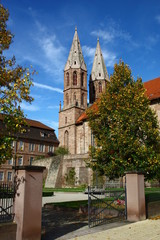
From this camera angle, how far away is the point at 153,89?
34.3 m

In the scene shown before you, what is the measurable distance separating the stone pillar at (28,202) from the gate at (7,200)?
13cm

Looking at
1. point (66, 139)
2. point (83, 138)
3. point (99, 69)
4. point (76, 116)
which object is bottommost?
point (83, 138)

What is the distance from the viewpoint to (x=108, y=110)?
16.1 metres

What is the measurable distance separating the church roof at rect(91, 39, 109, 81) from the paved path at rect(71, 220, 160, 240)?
5615 cm

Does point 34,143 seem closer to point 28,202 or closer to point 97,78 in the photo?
point 97,78

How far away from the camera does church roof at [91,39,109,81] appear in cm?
6275

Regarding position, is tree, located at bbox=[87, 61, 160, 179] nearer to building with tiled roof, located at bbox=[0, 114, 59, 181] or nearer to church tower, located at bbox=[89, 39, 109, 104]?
building with tiled roof, located at bbox=[0, 114, 59, 181]

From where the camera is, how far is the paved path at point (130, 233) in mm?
6613

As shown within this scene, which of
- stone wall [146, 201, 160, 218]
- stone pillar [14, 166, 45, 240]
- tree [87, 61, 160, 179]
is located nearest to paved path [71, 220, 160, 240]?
stone pillar [14, 166, 45, 240]

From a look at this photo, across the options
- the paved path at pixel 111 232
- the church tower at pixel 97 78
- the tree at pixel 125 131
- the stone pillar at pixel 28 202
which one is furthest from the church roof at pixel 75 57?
the stone pillar at pixel 28 202

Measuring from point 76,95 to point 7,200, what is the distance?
49946mm

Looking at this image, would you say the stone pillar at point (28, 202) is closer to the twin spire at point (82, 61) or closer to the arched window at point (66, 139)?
the arched window at point (66, 139)

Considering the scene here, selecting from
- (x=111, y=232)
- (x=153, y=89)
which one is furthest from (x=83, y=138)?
(x=111, y=232)

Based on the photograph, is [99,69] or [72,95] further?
[99,69]
